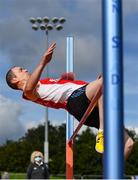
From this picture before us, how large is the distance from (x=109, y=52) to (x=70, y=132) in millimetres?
4352

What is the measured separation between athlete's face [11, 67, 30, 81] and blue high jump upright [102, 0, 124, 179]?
187 cm

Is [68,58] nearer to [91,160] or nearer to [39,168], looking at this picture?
[39,168]

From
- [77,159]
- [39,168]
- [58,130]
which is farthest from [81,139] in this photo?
[39,168]

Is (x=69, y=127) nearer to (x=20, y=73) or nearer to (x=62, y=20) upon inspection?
(x=20, y=73)

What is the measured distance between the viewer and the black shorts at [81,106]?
477cm

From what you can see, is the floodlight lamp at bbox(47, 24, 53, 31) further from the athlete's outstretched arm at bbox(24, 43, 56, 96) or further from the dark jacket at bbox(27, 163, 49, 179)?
the athlete's outstretched arm at bbox(24, 43, 56, 96)

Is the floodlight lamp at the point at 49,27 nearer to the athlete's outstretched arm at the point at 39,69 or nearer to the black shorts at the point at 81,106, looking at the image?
the black shorts at the point at 81,106

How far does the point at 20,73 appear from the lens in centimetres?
493

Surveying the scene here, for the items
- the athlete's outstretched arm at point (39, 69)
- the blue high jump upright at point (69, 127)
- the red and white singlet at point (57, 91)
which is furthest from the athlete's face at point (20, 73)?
the blue high jump upright at point (69, 127)

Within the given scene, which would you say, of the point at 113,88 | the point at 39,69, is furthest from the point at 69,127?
the point at 113,88

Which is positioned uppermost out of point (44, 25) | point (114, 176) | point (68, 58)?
point (44, 25)

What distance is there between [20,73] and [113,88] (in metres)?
2.01

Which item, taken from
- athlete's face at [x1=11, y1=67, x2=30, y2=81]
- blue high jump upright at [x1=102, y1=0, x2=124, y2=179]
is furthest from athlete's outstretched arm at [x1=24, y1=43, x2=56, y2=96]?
blue high jump upright at [x1=102, y1=0, x2=124, y2=179]

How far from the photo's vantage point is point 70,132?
736cm
